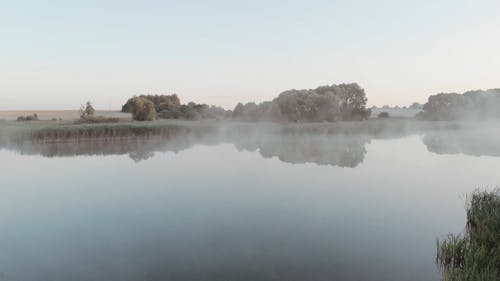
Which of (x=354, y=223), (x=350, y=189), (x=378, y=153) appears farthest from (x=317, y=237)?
(x=378, y=153)

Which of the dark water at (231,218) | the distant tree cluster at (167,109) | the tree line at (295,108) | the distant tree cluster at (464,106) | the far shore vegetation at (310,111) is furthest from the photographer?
the distant tree cluster at (464,106)

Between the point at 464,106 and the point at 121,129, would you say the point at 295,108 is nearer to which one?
the point at 121,129

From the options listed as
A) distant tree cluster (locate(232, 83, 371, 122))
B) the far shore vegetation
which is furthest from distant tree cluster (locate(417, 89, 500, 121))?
distant tree cluster (locate(232, 83, 371, 122))

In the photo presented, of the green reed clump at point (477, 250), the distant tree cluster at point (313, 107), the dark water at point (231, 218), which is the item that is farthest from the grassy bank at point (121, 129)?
the green reed clump at point (477, 250)

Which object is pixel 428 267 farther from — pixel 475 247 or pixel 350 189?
pixel 350 189

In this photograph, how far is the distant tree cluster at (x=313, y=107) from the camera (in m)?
64.2

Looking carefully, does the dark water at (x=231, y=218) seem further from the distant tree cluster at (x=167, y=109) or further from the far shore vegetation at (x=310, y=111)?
the distant tree cluster at (x=167, y=109)

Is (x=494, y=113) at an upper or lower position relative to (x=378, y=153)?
upper

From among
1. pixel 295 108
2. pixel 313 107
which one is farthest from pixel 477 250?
pixel 313 107

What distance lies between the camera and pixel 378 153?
2930 cm

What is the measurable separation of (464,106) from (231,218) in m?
86.1

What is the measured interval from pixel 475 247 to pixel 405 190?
30.7 ft

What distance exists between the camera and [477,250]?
6039 mm

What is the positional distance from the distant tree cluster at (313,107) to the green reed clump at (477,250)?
55664mm
